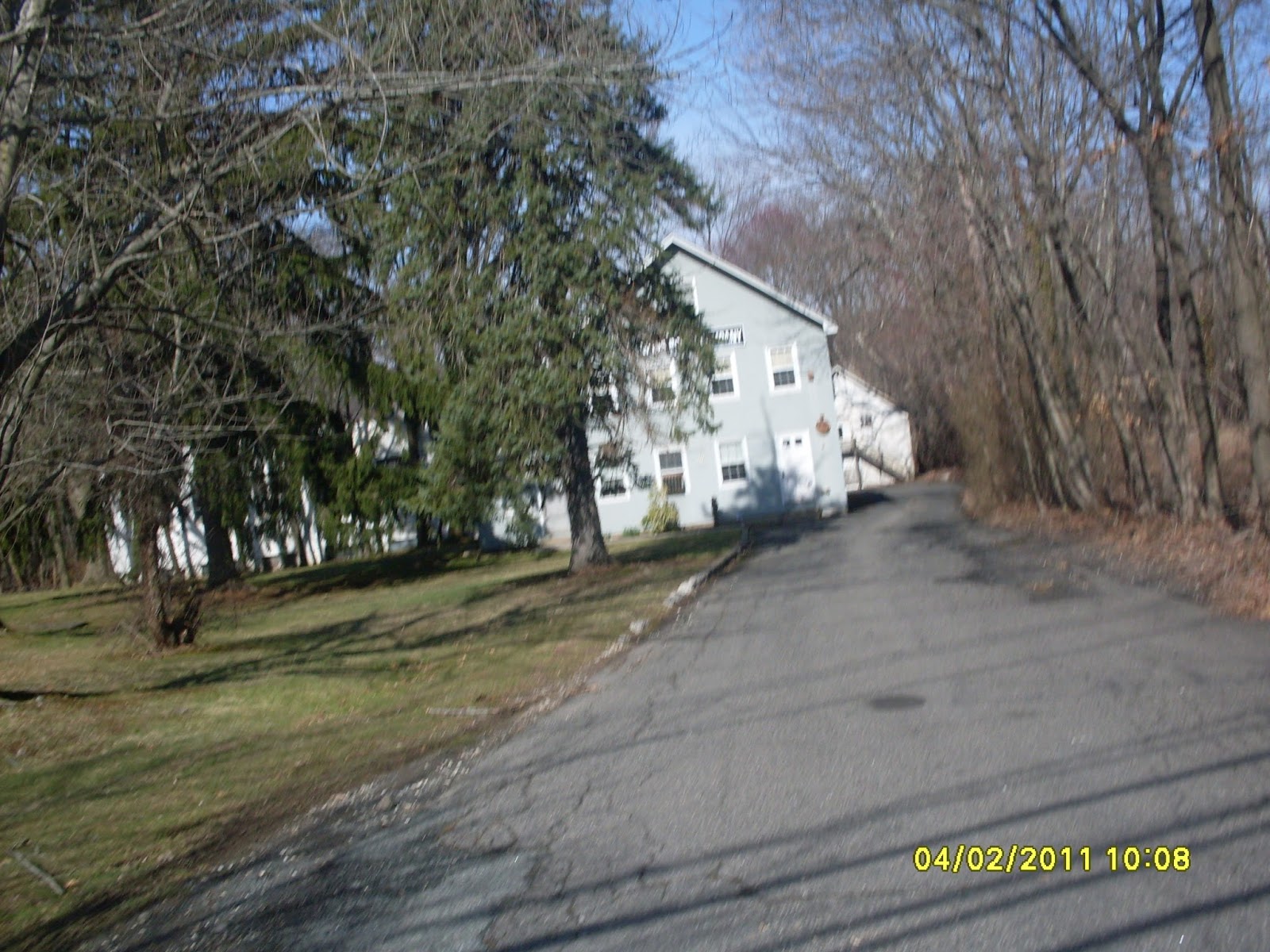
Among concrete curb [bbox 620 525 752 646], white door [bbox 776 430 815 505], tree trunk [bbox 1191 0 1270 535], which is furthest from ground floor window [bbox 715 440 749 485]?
tree trunk [bbox 1191 0 1270 535]

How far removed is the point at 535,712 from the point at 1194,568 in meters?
7.81

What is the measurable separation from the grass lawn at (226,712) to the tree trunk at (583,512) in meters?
0.96

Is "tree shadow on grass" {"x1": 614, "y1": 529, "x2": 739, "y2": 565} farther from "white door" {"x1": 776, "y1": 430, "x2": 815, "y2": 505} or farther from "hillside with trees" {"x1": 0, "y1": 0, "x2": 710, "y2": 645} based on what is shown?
"white door" {"x1": 776, "y1": 430, "x2": 815, "y2": 505}

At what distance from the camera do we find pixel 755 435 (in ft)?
123

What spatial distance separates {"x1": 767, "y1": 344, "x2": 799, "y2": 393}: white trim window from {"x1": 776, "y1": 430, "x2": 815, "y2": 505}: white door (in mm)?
1537

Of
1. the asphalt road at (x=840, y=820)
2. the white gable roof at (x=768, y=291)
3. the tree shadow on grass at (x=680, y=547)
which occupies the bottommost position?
the asphalt road at (x=840, y=820)

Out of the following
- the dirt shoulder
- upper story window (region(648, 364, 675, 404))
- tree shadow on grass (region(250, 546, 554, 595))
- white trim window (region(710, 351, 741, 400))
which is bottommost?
the dirt shoulder

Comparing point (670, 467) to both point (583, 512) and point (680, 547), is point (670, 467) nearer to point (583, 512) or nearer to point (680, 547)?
point (680, 547)

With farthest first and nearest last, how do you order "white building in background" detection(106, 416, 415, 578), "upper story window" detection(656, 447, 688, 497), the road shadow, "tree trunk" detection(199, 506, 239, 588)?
the road shadow, "upper story window" detection(656, 447, 688, 497), "tree trunk" detection(199, 506, 239, 588), "white building in background" detection(106, 416, 415, 578)

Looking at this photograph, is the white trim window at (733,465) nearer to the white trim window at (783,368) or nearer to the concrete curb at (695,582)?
the white trim window at (783,368)

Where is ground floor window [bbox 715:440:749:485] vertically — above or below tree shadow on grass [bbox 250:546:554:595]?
above

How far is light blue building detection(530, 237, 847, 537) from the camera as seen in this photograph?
37.1 m

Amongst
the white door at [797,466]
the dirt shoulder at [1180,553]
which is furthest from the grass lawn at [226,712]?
the white door at [797,466]

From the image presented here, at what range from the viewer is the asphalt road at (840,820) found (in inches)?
187
